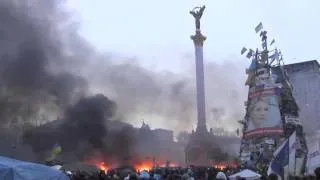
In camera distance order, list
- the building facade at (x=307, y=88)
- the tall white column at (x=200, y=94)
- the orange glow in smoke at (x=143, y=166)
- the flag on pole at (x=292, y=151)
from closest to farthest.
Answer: the flag on pole at (x=292, y=151)
the orange glow in smoke at (x=143, y=166)
the building facade at (x=307, y=88)
the tall white column at (x=200, y=94)

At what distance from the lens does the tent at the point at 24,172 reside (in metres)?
12.2

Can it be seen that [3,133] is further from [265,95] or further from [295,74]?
[295,74]

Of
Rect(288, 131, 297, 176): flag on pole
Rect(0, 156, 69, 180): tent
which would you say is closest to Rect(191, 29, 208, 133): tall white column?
Rect(288, 131, 297, 176): flag on pole

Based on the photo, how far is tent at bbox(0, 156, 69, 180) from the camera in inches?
480

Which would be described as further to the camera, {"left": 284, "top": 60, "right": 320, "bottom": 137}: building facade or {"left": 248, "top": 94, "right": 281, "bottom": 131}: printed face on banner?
{"left": 284, "top": 60, "right": 320, "bottom": 137}: building facade

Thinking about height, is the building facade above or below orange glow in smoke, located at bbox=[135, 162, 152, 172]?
above

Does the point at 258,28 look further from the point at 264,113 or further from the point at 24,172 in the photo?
the point at 24,172

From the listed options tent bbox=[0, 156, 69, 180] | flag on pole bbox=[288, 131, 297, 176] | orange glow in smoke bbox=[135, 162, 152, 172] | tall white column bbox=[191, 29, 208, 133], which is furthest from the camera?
tall white column bbox=[191, 29, 208, 133]

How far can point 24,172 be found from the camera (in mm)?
12422

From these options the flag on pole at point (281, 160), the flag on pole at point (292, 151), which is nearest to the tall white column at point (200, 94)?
the flag on pole at point (292, 151)

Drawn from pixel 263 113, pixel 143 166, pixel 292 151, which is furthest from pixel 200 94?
pixel 292 151

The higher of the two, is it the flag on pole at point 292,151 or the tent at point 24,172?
the flag on pole at point 292,151

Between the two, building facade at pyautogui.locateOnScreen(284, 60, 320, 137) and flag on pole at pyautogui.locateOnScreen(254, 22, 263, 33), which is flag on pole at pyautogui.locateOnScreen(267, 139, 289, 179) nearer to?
flag on pole at pyautogui.locateOnScreen(254, 22, 263, 33)

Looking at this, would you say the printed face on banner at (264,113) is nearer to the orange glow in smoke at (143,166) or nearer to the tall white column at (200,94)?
the orange glow in smoke at (143,166)
